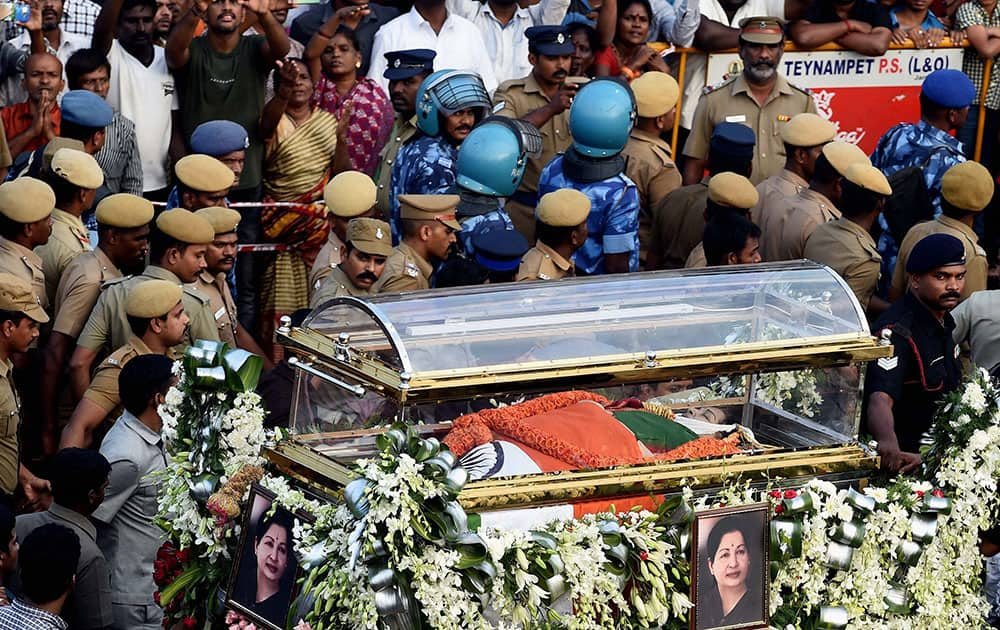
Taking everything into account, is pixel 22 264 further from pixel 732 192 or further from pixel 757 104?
pixel 757 104

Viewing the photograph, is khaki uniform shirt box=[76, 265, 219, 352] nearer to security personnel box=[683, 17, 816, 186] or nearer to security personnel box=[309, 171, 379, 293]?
security personnel box=[309, 171, 379, 293]

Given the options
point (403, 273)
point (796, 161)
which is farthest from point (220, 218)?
point (796, 161)

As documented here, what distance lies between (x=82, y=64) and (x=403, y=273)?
2378 mm

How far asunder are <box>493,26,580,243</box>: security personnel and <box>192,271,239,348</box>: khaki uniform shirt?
2.05 metres

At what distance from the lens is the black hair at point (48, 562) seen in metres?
6.09

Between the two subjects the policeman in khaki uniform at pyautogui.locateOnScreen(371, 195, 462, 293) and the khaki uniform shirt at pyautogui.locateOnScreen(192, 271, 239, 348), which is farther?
the policeman in khaki uniform at pyautogui.locateOnScreen(371, 195, 462, 293)

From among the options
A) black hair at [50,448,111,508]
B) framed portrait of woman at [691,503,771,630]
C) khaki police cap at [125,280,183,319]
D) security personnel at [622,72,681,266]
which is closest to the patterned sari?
security personnel at [622,72,681,266]

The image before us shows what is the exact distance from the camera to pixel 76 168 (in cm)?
817

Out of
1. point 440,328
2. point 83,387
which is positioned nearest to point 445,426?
point 440,328

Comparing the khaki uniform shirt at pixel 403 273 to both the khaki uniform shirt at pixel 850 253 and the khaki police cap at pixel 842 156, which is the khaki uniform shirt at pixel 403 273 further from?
the khaki police cap at pixel 842 156

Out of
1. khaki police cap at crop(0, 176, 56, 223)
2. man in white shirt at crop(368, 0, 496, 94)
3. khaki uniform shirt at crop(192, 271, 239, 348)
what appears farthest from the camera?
man in white shirt at crop(368, 0, 496, 94)

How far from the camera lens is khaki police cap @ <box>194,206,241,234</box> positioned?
8213mm

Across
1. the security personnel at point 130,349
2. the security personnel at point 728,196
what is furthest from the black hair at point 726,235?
the security personnel at point 130,349

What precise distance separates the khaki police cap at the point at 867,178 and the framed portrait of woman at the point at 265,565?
413 cm
